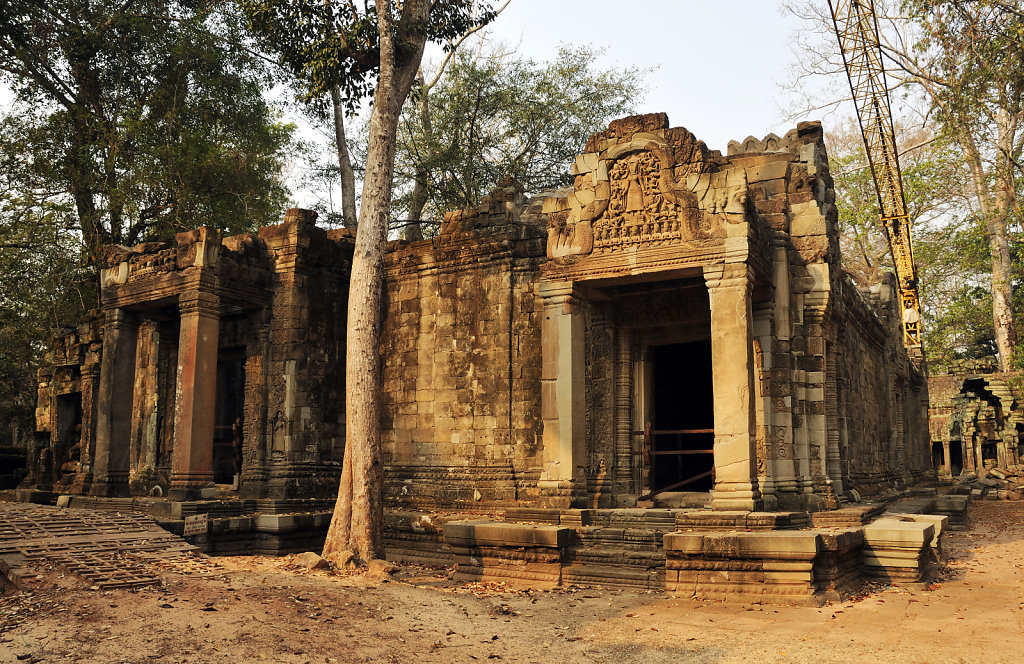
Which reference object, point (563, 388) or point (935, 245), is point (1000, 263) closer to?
point (935, 245)

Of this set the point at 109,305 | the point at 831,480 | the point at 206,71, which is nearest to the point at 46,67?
the point at 206,71

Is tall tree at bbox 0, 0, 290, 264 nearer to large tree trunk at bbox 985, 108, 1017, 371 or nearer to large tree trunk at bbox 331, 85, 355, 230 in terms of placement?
large tree trunk at bbox 331, 85, 355, 230

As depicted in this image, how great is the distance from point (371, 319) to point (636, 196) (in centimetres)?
378

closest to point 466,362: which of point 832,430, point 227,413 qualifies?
point 832,430

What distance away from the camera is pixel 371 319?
36.0ft

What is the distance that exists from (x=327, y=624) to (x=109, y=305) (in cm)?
947

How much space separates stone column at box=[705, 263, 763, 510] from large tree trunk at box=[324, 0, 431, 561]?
13.8 feet

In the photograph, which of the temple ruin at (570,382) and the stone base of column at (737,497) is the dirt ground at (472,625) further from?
the stone base of column at (737,497)

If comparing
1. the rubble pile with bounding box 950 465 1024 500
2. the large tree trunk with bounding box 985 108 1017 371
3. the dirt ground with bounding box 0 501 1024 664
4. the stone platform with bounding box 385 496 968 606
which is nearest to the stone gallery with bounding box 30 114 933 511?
the stone platform with bounding box 385 496 968 606

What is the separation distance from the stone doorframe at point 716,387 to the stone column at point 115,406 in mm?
7750

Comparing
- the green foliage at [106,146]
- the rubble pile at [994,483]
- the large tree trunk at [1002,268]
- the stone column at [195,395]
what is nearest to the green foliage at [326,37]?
the stone column at [195,395]

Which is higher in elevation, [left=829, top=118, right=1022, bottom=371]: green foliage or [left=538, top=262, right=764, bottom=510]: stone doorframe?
[left=829, top=118, right=1022, bottom=371]: green foliage

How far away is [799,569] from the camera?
26.6ft

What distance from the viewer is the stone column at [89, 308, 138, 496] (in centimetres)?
1388
